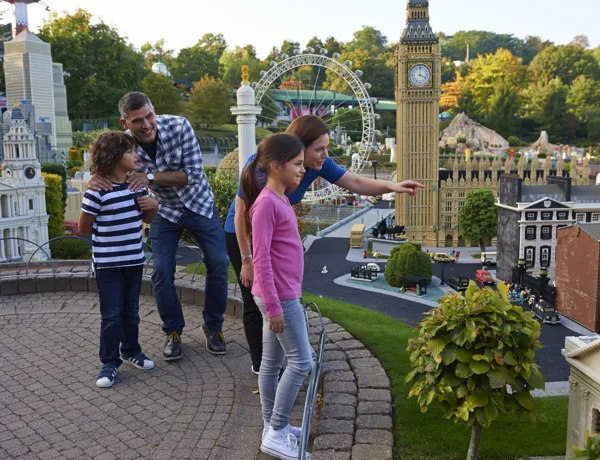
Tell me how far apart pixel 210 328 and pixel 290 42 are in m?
81.0

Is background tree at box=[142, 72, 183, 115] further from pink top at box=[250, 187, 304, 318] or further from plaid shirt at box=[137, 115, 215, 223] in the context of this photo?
pink top at box=[250, 187, 304, 318]

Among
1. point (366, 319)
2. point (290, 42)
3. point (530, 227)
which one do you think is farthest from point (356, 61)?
point (366, 319)

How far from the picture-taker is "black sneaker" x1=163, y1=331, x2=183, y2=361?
5762 millimetres

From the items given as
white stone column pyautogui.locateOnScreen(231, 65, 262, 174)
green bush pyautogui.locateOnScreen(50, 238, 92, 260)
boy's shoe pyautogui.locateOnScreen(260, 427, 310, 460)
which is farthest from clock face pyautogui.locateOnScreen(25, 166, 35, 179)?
boy's shoe pyautogui.locateOnScreen(260, 427, 310, 460)

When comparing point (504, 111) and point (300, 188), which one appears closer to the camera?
point (300, 188)

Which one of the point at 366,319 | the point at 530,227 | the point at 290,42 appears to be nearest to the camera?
the point at 366,319

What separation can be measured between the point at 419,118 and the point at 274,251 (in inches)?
1389

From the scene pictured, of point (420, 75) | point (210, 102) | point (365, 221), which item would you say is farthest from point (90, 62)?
point (420, 75)

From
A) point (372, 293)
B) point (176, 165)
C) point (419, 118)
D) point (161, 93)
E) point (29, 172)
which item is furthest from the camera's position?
point (161, 93)

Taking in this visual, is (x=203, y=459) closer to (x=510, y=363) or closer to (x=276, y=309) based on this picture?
(x=276, y=309)

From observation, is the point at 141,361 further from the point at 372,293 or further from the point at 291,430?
the point at 372,293

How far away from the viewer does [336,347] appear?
18.9ft

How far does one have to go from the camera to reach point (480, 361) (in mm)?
3783

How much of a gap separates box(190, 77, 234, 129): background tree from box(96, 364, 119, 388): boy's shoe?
2376 inches
